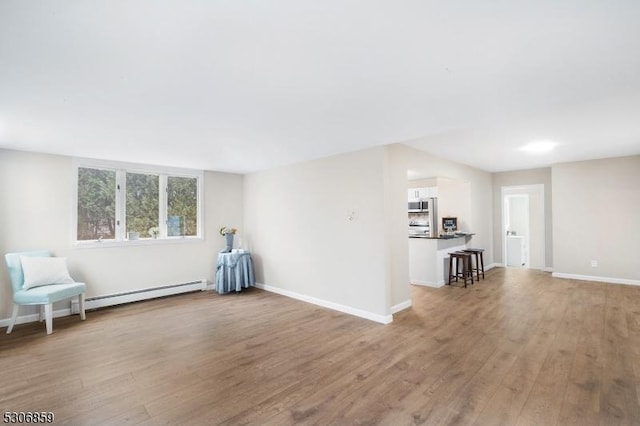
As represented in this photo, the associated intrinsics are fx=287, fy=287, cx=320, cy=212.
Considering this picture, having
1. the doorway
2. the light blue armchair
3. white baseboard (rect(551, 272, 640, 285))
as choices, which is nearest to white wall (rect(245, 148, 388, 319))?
the light blue armchair

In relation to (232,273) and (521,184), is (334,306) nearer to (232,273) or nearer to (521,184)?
(232,273)

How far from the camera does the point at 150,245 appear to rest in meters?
5.17

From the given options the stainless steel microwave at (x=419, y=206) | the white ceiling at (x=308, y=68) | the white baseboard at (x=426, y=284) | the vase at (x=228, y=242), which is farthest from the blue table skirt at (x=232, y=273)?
the stainless steel microwave at (x=419, y=206)

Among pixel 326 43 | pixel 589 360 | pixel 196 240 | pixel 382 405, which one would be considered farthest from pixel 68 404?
pixel 589 360

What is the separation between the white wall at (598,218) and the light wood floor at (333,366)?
1631mm

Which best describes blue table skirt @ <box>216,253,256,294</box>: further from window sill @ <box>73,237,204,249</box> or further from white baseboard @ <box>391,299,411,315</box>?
white baseboard @ <box>391,299,411,315</box>

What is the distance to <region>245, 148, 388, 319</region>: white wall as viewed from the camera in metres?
3.98

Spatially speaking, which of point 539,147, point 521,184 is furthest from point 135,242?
point 521,184

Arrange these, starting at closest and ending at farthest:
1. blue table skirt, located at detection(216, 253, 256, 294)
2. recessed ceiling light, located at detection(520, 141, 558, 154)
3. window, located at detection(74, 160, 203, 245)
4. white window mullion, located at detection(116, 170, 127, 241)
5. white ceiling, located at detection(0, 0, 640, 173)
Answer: white ceiling, located at detection(0, 0, 640, 173)
recessed ceiling light, located at detection(520, 141, 558, 154)
window, located at detection(74, 160, 203, 245)
white window mullion, located at detection(116, 170, 127, 241)
blue table skirt, located at detection(216, 253, 256, 294)

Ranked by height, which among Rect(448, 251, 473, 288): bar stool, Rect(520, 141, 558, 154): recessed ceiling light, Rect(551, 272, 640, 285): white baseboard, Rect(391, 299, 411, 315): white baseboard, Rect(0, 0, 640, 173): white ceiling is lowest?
Rect(391, 299, 411, 315): white baseboard

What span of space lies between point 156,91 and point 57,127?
1.74 metres

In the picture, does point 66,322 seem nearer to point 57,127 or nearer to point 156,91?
point 57,127

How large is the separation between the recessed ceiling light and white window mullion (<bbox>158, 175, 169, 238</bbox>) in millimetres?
6284

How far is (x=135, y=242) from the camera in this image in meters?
5.00
